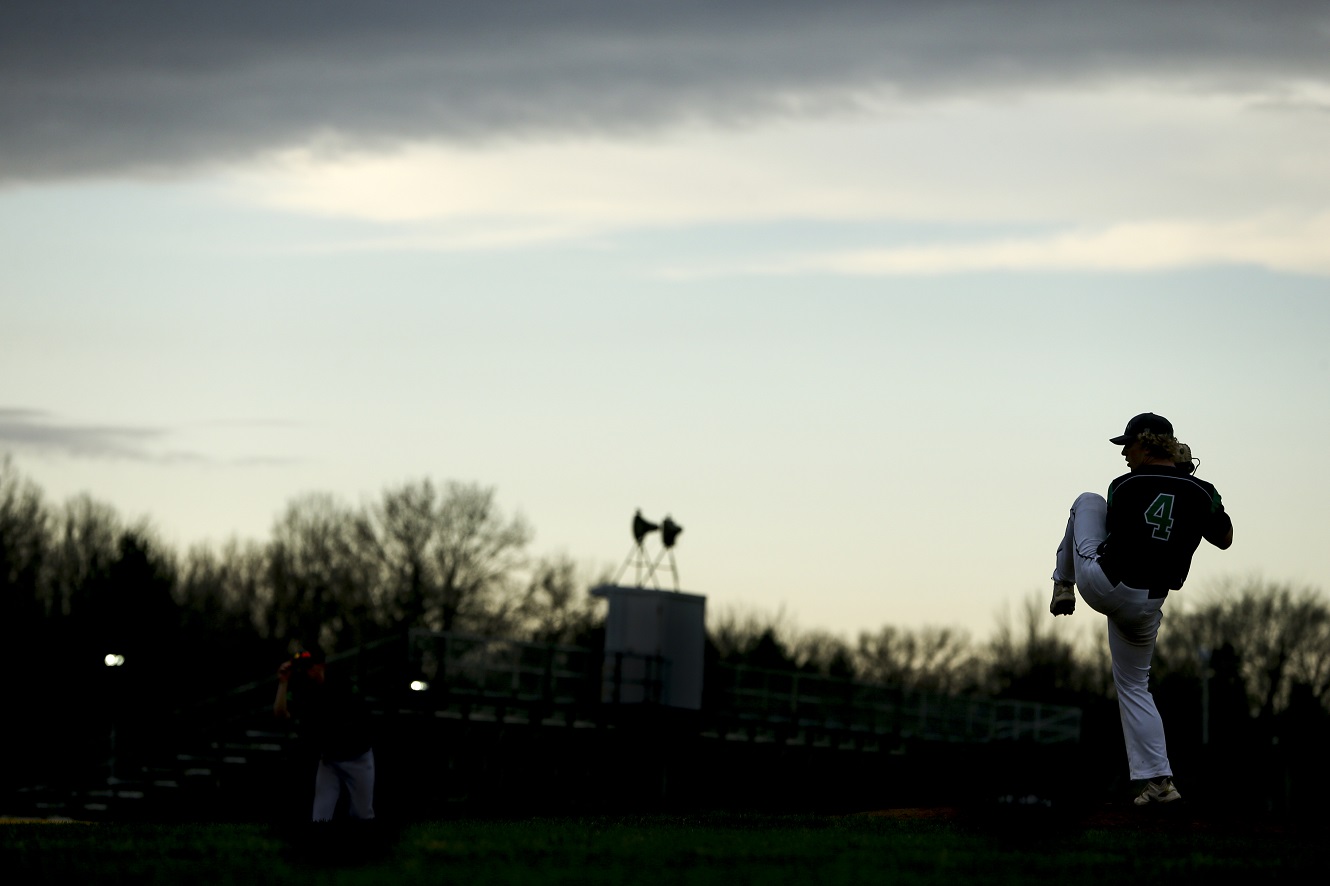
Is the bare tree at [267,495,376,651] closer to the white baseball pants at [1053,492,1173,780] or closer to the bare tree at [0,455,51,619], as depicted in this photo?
the bare tree at [0,455,51,619]

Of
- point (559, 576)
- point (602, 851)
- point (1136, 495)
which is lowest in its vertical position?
point (602, 851)

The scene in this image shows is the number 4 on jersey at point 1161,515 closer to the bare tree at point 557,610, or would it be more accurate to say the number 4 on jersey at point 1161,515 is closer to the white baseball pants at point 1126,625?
the white baseball pants at point 1126,625

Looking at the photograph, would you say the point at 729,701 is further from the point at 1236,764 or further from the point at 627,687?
the point at 1236,764

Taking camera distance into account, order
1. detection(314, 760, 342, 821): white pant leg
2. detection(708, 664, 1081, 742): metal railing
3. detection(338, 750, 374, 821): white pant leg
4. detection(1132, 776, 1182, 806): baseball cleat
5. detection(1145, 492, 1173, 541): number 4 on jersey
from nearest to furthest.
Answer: detection(1145, 492, 1173, 541): number 4 on jersey → detection(1132, 776, 1182, 806): baseball cleat → detection(314, 760, 342, 821): white pant leg → detection(338, 750, 374, 821): white pant leg → detection(708, 664, 1081, 742): metal railing

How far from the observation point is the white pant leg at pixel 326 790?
40.0ft

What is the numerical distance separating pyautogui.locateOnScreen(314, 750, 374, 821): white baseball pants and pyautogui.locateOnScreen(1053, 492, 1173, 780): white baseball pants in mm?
5378

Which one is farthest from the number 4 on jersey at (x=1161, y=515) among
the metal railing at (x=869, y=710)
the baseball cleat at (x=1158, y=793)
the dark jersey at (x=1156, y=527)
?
the metal railing at (x=869, y=710)

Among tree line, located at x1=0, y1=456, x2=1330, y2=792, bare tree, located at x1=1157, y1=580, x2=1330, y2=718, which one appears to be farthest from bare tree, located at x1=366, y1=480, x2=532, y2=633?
bare tree, located at x1=1157, y1=580, x2=1330, y2=718

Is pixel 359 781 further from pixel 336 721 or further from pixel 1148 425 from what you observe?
pixel 1148 425

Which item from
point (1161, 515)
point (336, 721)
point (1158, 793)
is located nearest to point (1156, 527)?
point (1161, 515)

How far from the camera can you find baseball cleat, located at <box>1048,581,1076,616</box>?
424 inches

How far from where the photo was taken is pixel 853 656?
92.2 m

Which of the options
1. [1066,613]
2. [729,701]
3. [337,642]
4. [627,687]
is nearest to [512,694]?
[627,687]

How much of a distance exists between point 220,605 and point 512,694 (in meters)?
41.0
